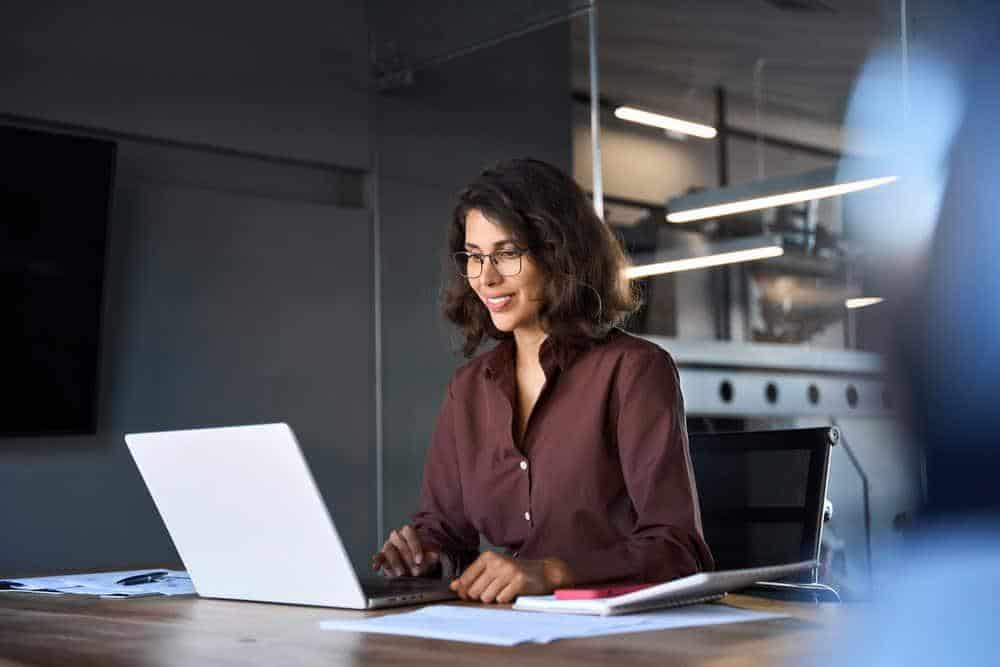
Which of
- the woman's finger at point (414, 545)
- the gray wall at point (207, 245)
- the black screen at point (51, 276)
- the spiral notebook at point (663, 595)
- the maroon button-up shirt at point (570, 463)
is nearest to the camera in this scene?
the spiral notebook at point (663, 595)

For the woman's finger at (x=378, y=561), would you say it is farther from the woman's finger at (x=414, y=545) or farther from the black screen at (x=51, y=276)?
the black screen at (x=51, y=276)

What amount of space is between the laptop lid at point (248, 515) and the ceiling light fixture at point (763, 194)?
298 centimetres

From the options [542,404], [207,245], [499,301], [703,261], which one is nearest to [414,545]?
[542,404]

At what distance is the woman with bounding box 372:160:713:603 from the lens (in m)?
1.98

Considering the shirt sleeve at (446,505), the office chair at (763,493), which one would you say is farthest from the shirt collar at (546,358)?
the office chair at (763,493)

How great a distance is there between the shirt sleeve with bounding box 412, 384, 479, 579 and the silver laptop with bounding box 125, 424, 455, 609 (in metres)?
0.33

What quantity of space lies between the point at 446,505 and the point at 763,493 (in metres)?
0.58

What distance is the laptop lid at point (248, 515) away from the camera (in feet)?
5.01

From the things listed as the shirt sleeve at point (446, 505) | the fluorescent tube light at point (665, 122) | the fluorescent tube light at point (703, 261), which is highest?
the fluorescent tube light at point (665, 122)

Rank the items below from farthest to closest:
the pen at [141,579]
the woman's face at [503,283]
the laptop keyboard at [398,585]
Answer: the woman's face at [503,283] → the pen at [141,579] → the laptop keyboard at [398,585]

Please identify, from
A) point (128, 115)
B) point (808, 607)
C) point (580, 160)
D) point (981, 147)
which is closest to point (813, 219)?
Result: point (580, 160)

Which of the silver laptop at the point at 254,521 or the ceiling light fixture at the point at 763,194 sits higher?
the ceiling light fixture at the point at 763,194

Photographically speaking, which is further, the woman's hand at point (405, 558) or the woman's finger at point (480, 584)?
the woman's hand at point (405, 558)

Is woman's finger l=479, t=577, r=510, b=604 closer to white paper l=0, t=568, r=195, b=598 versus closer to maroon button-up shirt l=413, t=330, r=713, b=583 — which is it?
maroon button-up shirt l=413, t=330, r=713, b=583
